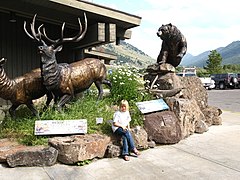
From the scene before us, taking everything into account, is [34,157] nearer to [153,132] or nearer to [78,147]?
[78,147]

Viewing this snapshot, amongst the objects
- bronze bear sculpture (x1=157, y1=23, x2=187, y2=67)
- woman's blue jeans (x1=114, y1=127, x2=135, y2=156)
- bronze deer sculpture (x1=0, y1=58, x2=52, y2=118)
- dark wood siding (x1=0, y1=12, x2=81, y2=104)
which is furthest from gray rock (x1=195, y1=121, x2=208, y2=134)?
dark wood siding (x1=0, y1=12, x2=81, y2=104)

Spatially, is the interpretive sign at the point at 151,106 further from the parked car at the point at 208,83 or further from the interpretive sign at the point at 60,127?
the parked car at the point at 208,83

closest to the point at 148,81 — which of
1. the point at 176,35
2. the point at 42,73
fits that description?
the point at 176,35

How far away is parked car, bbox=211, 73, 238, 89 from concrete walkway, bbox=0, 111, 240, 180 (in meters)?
27.5

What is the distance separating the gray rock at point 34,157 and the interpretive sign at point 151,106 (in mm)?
2306

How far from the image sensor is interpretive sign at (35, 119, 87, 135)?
16.3ft

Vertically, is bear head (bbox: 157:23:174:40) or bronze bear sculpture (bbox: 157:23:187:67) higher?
bear head (bbox: 157:23:174:40)

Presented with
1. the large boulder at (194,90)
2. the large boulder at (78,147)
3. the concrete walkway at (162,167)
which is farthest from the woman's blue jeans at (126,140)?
the large boulder at (194,90)

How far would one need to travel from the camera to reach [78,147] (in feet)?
15.3

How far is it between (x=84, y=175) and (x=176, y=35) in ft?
16.2

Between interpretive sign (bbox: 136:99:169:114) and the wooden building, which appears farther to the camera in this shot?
the wooden building

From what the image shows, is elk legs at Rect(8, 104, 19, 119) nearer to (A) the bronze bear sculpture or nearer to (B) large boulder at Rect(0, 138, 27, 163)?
(B) large boulder at Rect(0, 138, 27, 163)

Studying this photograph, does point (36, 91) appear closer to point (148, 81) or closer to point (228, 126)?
point (148, 81)

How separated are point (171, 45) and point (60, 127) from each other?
429cm
